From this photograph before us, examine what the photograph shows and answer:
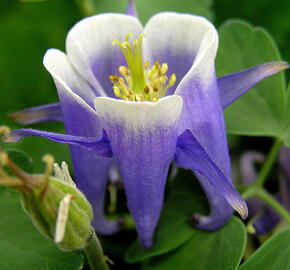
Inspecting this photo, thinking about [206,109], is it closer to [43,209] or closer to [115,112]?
[115,112]

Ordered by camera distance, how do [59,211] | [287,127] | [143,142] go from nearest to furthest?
[59,211] < [143,142] < [287,127]

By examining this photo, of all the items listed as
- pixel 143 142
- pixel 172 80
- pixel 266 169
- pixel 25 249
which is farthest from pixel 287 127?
pixel 25 249

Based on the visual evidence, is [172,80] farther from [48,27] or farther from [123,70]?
[48,27]

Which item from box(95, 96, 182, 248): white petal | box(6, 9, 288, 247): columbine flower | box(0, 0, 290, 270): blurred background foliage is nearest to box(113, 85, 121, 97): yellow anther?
box(6, 9, 288, 247): columbine flower

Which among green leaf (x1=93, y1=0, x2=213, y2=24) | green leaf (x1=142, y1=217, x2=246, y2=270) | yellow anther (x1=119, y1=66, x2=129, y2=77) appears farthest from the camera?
green leaf (x1=93, y1=0, x2=213, y2=24)

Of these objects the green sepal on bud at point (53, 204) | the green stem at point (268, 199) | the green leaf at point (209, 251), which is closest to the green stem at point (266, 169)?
the green stem at point (268, 199)

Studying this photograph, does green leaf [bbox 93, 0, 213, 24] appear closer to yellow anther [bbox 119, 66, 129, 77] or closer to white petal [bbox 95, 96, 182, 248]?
yellow anther [bbox 119, 66, 129, 77]
